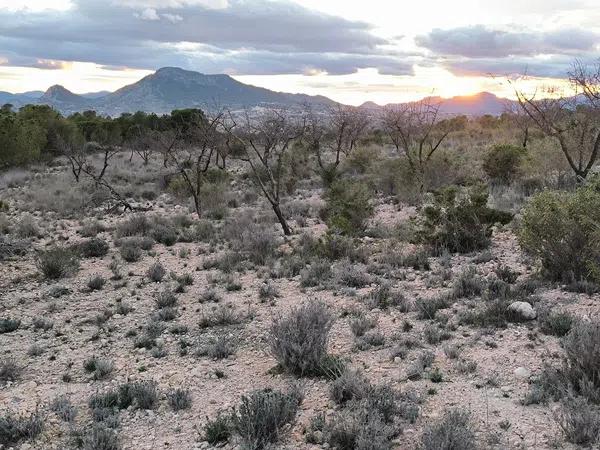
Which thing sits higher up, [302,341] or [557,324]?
[557,324]

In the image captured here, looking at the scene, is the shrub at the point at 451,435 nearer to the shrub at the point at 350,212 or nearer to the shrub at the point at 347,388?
the shrub at the point at 347,388

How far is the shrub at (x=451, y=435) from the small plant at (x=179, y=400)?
2645 mm

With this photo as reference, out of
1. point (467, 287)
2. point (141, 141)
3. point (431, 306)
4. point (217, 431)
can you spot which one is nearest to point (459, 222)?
point (467, 287)

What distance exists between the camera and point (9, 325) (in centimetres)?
898

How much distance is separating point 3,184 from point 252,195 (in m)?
14.8

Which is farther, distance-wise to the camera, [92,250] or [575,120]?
[575,120]

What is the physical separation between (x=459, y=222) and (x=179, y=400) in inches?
322

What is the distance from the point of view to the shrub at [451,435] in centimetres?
447

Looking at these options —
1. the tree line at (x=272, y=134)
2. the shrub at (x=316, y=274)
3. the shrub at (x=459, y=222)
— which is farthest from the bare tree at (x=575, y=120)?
the shrub at (x=316, y=274)

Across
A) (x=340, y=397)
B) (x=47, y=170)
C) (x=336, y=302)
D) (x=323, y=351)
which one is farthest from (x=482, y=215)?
(x=47, y=170)

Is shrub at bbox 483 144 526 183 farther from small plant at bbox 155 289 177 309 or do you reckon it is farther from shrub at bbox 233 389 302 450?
shrub at bbox 233 389 302 450

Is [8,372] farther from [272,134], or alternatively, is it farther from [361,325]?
[272,134]

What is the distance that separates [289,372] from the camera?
670 centimetres

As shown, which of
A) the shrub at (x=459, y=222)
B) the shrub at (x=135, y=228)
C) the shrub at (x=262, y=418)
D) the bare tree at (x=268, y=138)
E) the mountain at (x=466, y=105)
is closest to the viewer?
the shrub at (x=262, y=418)
